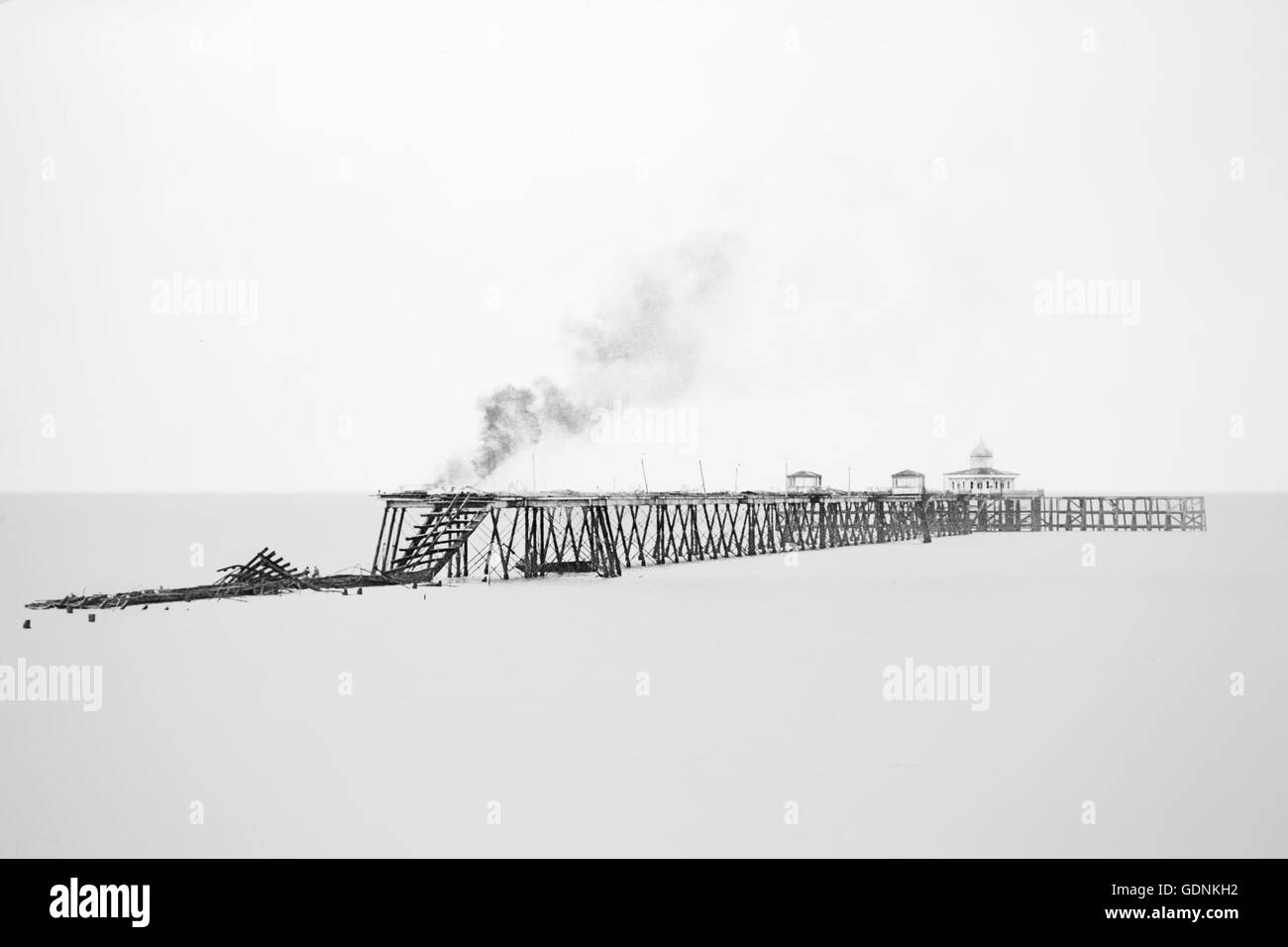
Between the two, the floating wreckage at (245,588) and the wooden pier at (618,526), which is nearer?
the floating wreckage at (245,588)

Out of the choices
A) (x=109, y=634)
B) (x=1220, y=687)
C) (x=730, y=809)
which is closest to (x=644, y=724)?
(x=730, y=809)

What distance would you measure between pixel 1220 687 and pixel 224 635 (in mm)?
21785

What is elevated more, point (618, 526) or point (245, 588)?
point (618, 526)

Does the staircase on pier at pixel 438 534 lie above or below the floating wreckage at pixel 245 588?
above

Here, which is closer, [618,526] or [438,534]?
[438,534]

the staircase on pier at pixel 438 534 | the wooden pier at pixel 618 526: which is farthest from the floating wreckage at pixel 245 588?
the wooden pier at pixel 618 526

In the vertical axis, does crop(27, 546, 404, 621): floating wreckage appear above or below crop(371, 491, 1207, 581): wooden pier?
below

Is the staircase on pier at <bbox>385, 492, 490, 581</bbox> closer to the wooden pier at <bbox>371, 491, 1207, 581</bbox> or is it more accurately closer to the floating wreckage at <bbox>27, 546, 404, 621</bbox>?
the wooden pier at <bbox>371, 491, 1207, 581</bbox>

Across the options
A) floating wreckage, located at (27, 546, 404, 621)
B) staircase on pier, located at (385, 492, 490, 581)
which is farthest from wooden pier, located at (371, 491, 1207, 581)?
floating wreckage, located at (27, 546, 404, 621)

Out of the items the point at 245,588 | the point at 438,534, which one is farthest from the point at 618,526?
the point at 245,588

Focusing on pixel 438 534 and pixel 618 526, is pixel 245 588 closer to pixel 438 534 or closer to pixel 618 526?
pixel 438 534

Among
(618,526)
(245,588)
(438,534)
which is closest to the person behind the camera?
(245,588)

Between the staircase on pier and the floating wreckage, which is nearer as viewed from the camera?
the floating wreckage

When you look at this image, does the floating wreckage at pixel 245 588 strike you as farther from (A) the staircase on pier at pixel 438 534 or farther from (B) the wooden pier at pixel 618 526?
(B) the wooden pier at pixel 618 526
